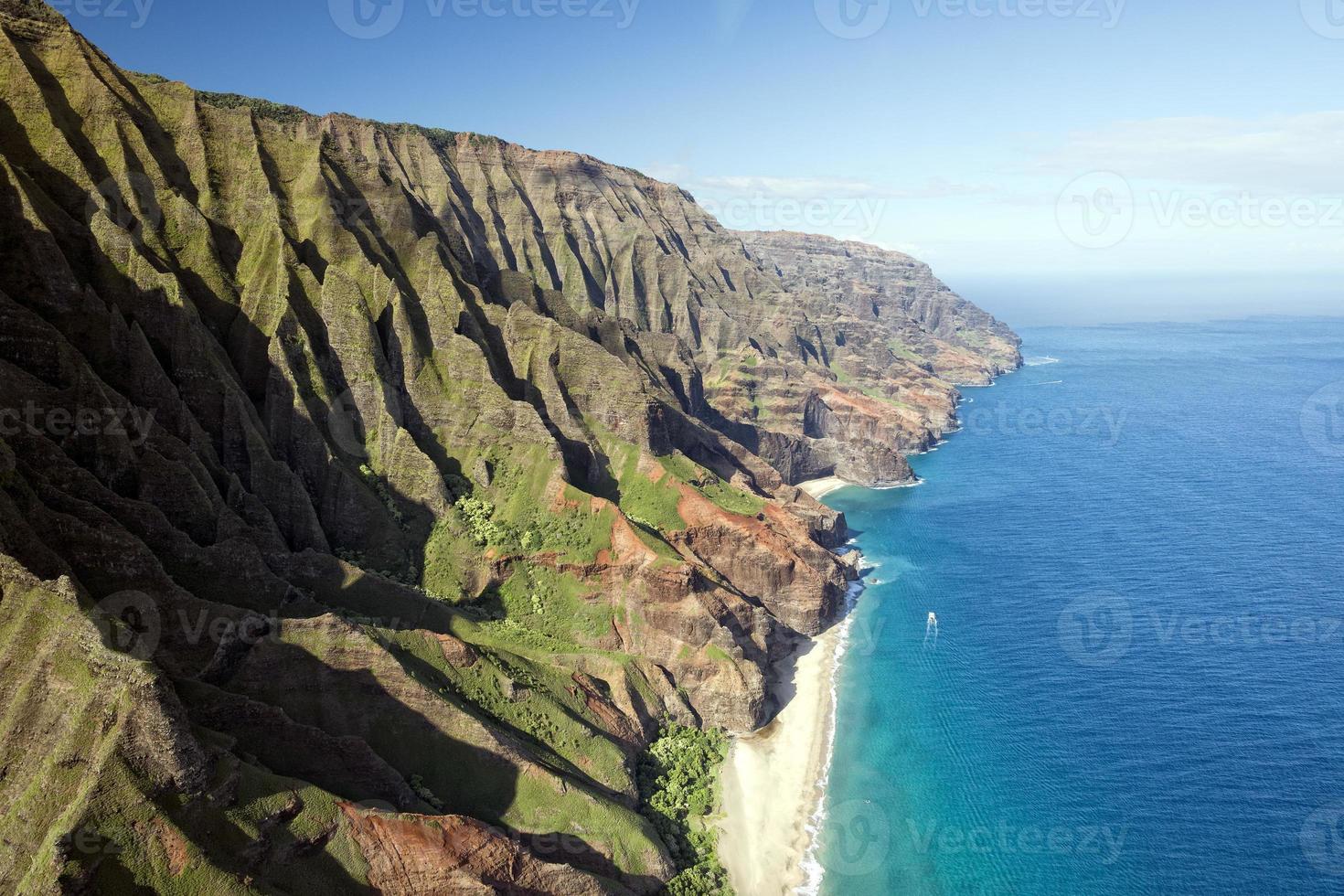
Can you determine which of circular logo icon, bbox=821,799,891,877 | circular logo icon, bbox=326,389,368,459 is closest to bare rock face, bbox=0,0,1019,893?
circular logo icon, bbox=326,389,368,459

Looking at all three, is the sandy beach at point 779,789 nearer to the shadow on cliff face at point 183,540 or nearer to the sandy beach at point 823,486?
the shadow on cliff face at point 183,540

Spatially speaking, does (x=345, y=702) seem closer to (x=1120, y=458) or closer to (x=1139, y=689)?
(x=1139, y=689)

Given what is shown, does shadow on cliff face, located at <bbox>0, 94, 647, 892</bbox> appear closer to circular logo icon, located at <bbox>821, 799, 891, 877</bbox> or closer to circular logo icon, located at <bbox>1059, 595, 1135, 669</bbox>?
circular logo icon, located at <bbox>821, 799, 891, 877</bbox>

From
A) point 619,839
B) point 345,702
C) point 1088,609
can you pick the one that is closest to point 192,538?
point 345,702

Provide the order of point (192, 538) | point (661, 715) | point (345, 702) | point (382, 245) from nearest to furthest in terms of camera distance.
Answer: point (345, 702)
point (192, 538)
point (661, 715)
point (382, 245)

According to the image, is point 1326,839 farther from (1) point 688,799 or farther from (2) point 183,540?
(2) point 183,540

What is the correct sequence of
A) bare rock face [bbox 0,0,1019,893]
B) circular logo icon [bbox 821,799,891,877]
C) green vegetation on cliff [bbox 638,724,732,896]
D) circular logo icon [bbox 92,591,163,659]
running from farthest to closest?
circular logo icon [bbox 821,799,891,877], green vegetation on cliff [bbox 638,724,732,896], circular logo icon [bbox 92,591,163,659], bare rock face [bbox 0,0,1019,893]
